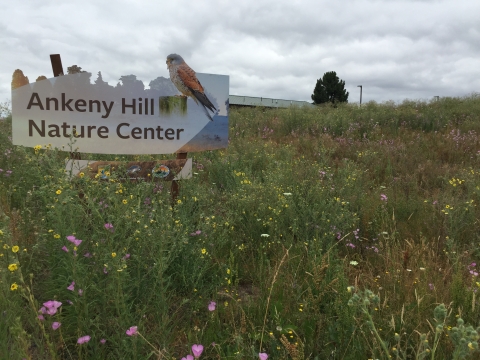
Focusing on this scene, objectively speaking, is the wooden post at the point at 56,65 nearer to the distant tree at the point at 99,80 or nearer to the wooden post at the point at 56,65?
the wooden post at the point at 56,65

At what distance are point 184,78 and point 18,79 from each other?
170 cm

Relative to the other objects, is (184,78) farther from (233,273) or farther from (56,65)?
(233,273)

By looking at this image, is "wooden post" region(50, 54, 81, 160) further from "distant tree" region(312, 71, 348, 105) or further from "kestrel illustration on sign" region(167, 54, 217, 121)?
"distant tree" region(312, 71, 348, 105)

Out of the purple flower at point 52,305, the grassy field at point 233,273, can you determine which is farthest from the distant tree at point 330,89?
the purple flower at point 52,305

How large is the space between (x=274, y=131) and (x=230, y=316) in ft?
28.0

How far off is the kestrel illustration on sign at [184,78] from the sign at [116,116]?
0.07 metres

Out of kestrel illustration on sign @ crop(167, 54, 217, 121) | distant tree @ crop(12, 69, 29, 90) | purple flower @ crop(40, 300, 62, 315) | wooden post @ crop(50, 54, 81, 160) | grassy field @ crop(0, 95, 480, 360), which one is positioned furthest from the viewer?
kestrel illustration on sign @ crop(167, 54, 217, 121)

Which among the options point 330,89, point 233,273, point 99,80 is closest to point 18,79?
point 99,80

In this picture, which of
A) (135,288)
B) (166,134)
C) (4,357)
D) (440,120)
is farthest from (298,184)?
(440,120)

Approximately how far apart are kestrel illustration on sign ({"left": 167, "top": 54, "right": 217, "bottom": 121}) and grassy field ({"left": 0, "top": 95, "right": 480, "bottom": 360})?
1.20 metres

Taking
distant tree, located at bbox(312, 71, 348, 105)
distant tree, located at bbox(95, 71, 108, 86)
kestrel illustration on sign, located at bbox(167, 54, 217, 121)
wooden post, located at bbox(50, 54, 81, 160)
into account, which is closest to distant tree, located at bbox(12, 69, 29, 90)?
wooden post, located at bbox(50, 54, 81, 160)

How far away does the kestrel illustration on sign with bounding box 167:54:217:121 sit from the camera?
3801 millimetres

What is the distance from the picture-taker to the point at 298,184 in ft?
13.8

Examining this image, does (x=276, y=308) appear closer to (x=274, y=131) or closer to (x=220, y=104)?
(x=220, y=104)
